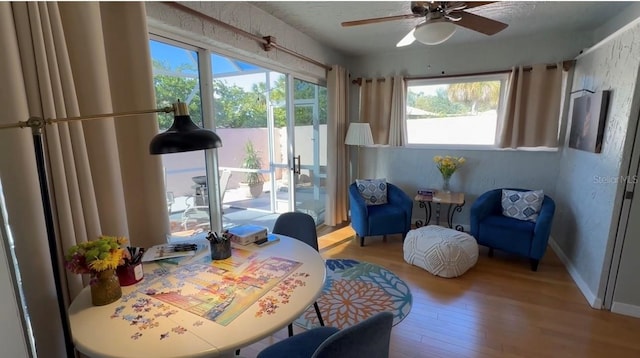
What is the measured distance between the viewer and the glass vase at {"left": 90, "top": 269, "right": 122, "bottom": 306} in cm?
114

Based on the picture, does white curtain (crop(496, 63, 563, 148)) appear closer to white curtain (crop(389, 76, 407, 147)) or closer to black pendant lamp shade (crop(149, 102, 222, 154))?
white curtain (crop(389, 76, 407, 147))

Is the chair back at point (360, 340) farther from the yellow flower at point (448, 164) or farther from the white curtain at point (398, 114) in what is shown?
the white curtain at point (398, 114)

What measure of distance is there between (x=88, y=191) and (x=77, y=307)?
50cm

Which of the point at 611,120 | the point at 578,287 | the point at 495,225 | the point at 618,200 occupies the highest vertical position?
the point at 611,120

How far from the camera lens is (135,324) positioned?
3.45ft

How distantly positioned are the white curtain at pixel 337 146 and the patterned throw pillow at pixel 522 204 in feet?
6.45

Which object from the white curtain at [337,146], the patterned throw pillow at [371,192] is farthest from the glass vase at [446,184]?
the white curtain at [337,146]

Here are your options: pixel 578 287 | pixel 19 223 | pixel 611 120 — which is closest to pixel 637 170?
pixel 611 120

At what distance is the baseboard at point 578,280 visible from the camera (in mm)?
2303

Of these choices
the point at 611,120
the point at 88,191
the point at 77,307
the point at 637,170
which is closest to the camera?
the point at 77,307

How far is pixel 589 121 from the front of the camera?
2.67 m

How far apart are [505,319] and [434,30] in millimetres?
2101

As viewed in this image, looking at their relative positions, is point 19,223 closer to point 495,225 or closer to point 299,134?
point 299,134

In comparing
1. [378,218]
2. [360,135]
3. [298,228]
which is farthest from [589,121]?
[298,228]
